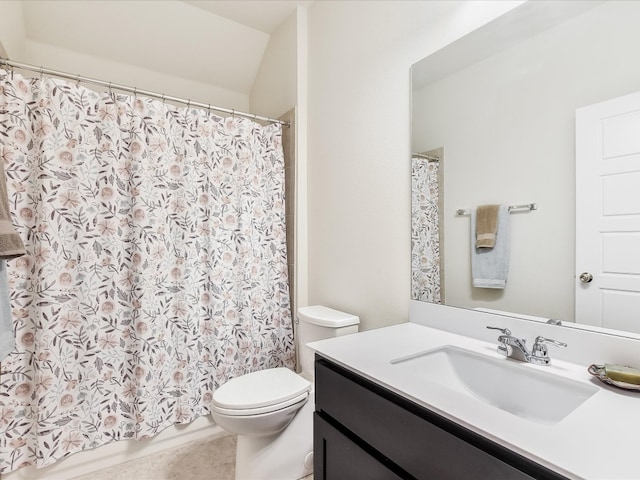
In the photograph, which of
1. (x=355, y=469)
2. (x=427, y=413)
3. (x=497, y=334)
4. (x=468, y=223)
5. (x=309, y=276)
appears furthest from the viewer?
(x=309, y=276)

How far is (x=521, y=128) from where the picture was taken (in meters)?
1.08

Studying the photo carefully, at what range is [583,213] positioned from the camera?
3.09ft

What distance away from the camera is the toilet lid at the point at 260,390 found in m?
1.37

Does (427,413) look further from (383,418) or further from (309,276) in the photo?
(309,276)

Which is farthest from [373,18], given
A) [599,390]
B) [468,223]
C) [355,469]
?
[355,469]

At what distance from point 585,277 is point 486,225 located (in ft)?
1.09

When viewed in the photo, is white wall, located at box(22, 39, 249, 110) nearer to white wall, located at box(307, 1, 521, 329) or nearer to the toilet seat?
white wall, located at box(307, 1, 521, 329)

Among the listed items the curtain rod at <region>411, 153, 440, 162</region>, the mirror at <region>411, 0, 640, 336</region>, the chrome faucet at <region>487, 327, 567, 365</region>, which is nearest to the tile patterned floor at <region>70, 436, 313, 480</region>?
the chrome faucet at <region>487, 327, 567, 365</region>

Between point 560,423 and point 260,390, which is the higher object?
point 560,423

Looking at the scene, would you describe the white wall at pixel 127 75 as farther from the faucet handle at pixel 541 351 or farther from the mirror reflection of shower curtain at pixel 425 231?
the faucet handle at pixel 541 351

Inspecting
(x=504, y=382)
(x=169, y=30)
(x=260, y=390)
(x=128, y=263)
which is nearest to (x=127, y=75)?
(x=169, y=30)

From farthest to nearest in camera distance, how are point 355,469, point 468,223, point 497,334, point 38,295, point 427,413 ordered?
point 38,295 → point 468,223 → point 497,334 → point 355,469 → point 427,413

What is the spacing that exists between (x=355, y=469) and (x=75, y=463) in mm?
1547

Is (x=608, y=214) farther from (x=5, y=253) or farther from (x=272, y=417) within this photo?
(x=5, y=253)
